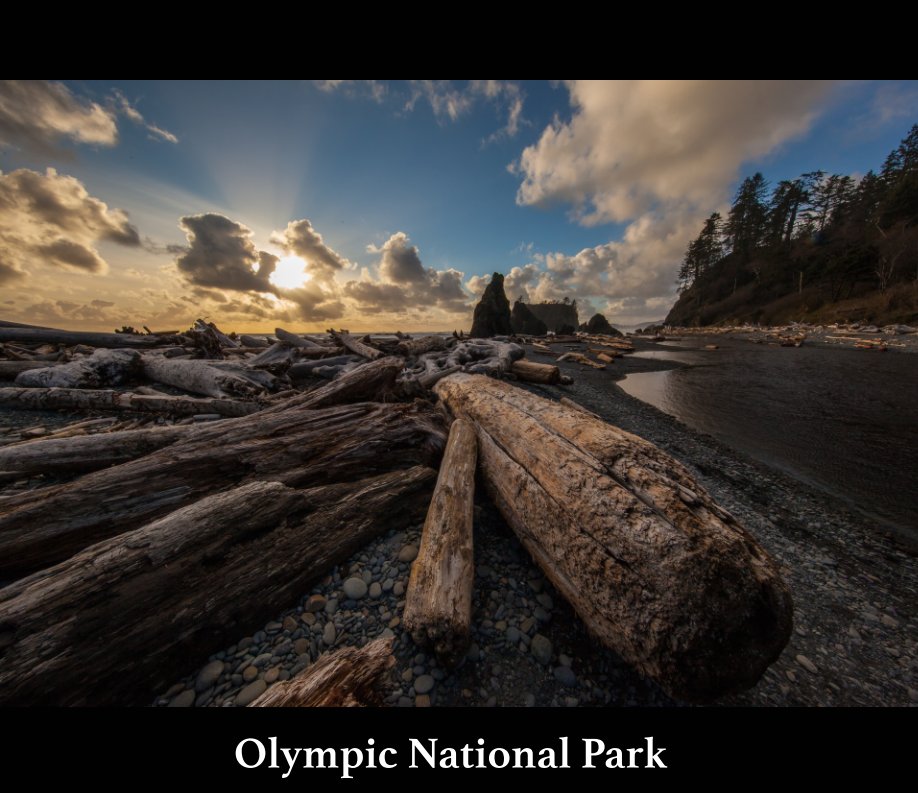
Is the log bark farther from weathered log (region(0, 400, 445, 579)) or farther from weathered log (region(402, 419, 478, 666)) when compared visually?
weathered log (region(402, 419, 478, 666))

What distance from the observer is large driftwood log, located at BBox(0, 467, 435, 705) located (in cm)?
169

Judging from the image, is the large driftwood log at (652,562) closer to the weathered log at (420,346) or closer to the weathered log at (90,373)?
the weathered log at (90,373)

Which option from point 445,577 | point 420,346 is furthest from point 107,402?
point 420,346

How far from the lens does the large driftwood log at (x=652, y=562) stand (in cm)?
184

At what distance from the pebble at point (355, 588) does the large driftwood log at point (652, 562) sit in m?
1.50

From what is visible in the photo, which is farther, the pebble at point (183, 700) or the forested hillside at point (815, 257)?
the forested hillside at point (815, 257)

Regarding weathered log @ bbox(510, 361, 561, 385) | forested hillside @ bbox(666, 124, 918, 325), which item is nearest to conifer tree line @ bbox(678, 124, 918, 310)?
forested hillside @ bbox(666, 124, 918, 325)

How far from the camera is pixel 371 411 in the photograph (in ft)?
14.5

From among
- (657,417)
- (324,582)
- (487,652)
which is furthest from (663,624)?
(657,417)

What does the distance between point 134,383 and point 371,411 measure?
24.2 feet

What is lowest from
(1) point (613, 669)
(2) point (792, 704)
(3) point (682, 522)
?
(2) point (792, 704)

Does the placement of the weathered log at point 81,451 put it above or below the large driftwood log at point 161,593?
above

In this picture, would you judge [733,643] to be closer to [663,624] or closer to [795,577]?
[663,624]

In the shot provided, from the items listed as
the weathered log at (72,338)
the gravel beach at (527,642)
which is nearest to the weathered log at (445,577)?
the gravel beach at (527,642)
